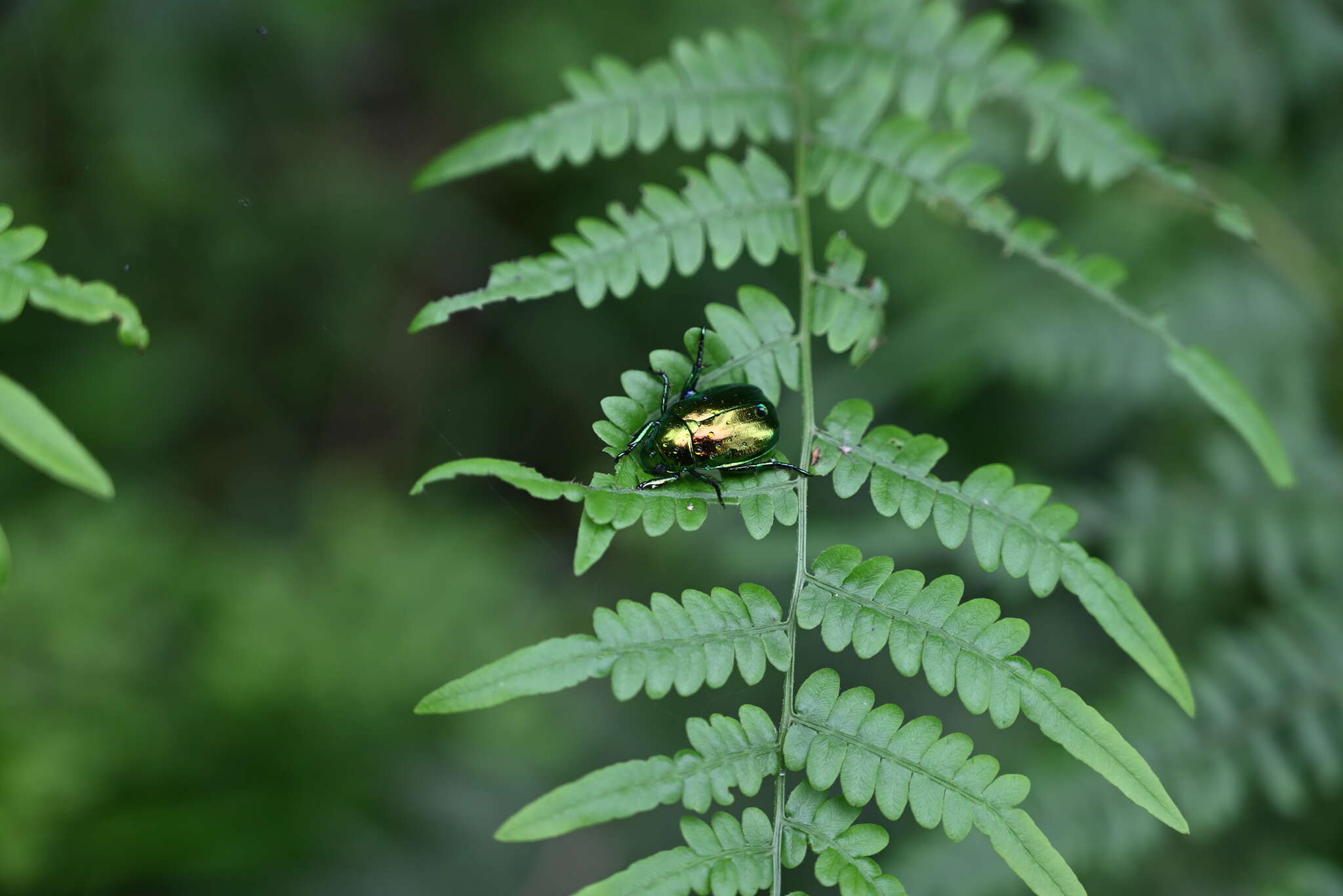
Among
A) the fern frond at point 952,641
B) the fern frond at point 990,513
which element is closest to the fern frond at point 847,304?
the fern frond at point 990,513

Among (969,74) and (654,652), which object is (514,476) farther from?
(969,74)

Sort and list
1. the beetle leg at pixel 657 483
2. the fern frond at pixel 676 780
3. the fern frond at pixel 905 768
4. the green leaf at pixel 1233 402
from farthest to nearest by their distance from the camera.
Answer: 1. the green leaf at pixel 1233 402
2. the beetle leg at pixel 657 483
3. the fern frond at pixel 905 768
4. the fern frond at pixel 676 780

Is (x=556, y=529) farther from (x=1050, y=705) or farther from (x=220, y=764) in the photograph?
(x=1050, y=705)

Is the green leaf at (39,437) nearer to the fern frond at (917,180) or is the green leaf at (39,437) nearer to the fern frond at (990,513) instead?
the fern frond at (990,513)

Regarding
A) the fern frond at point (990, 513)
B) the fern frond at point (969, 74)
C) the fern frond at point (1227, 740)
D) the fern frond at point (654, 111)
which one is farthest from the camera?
the fern frond at point (1227, 740)

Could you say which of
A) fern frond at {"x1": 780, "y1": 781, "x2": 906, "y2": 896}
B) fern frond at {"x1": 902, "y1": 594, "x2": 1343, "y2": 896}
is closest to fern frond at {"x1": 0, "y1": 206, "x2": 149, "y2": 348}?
fern frond at {"x1": 780, "y1": 781, "x2": 906, "y2": 896}
